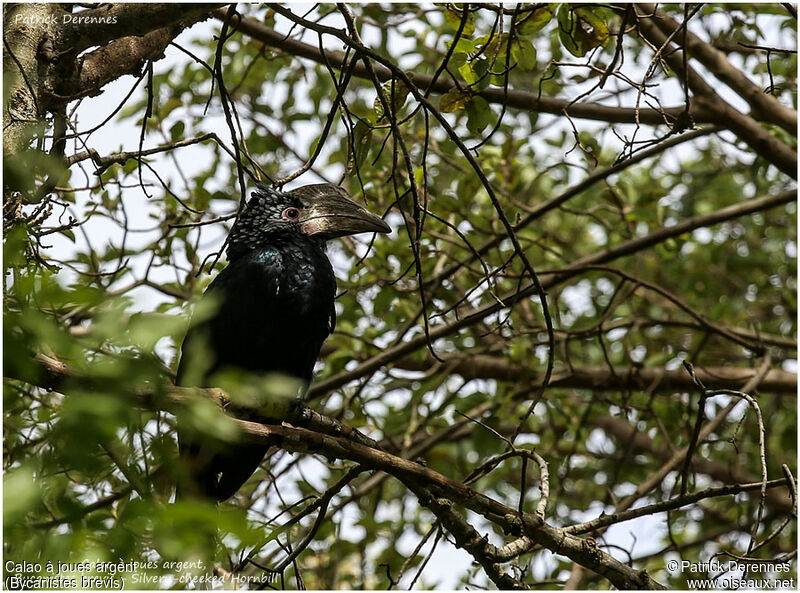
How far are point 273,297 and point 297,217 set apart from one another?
44 cm

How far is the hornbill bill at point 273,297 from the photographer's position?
316 cm

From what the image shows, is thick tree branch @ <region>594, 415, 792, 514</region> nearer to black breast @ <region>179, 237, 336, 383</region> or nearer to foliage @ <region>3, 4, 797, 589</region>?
foliage @ <region>3, 4, 797, 589</region>

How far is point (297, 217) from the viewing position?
11.4 ft

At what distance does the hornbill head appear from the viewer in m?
3.38

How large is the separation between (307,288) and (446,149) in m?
0.99

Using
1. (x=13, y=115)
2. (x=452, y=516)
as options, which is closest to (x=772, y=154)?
(x=452, y=516)

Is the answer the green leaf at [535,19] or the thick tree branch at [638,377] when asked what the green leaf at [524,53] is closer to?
the green leaf at [535,19]

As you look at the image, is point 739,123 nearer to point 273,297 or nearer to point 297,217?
point 297,217

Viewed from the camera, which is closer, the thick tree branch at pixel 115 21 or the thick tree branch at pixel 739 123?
the thick tree branch at pixel 115 21

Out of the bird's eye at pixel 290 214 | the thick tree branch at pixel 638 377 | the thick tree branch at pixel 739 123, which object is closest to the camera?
the bird's eye at pixel 290 214
